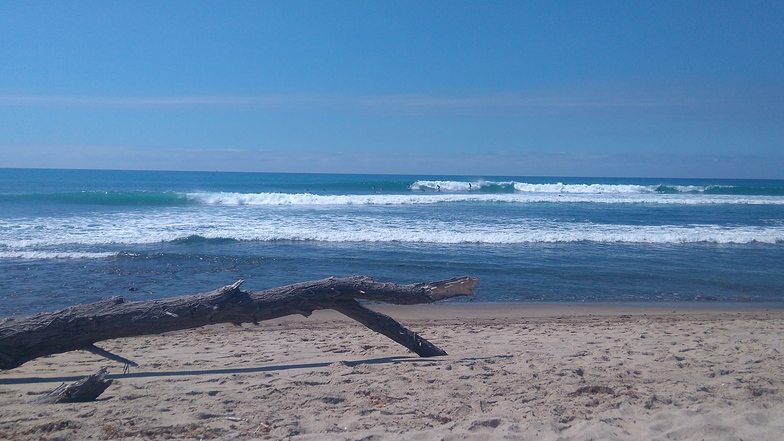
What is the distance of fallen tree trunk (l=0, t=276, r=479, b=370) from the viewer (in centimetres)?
531

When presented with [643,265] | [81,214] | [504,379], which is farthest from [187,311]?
[81,214]

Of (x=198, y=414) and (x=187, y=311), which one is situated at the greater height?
(x=187, y=311)

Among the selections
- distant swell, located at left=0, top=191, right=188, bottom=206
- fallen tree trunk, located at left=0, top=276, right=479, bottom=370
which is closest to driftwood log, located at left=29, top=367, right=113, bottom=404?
fallen tree trunk, located at left=0, top=276, right=479, bottom=370

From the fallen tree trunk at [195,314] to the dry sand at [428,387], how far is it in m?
0.34

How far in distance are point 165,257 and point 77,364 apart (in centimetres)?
809

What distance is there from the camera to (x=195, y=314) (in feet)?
18.6

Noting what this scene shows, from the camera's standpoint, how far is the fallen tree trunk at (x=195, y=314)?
5309 mm

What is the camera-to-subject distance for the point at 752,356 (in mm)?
6062

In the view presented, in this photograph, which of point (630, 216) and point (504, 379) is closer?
point (504, 379)

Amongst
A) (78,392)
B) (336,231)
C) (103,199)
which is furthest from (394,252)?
(103,199)

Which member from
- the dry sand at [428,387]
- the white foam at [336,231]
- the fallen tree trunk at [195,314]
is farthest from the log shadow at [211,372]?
the white foam at [336,231]

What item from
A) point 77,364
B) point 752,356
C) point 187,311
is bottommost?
point 77,364

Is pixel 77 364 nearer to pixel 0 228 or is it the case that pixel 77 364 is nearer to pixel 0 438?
pixel 0 438

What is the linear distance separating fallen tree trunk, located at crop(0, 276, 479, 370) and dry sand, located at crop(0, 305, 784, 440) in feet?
1.12
